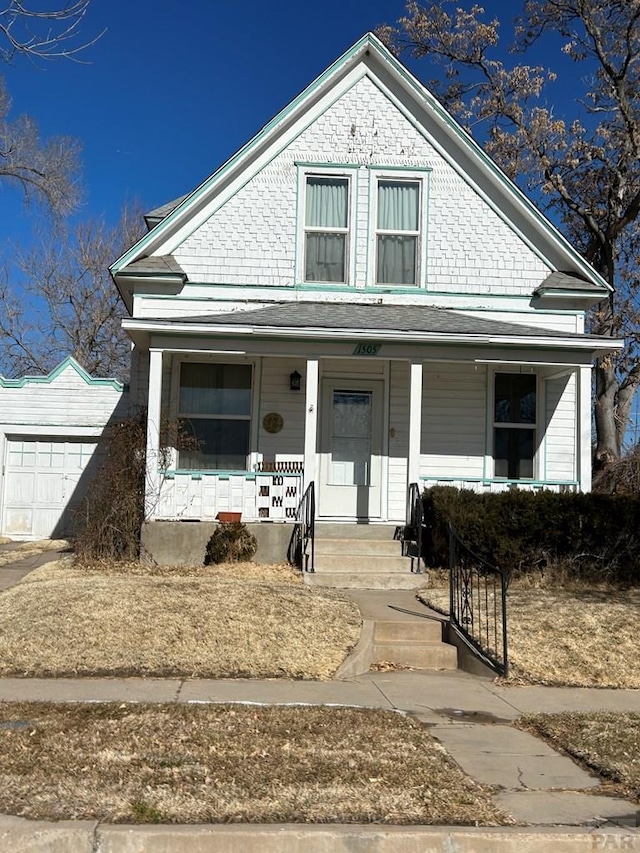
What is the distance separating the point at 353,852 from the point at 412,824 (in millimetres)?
387

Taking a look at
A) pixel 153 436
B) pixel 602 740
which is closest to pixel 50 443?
pixel 153 436

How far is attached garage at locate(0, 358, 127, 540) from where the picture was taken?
16.5m

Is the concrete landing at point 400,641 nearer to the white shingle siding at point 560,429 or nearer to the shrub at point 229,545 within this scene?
the shrub at point 229,545

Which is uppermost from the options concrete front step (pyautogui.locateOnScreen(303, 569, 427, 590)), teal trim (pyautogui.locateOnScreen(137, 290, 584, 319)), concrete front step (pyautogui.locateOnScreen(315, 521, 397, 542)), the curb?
teal trim (pyautogui.locateOnScreen(137, 290, 584, 319))

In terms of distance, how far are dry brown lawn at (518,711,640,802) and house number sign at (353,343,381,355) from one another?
699cm

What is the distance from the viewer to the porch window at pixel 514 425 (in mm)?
14445

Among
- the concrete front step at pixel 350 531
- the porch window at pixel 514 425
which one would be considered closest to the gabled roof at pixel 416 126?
the porch window at pixel 514 425

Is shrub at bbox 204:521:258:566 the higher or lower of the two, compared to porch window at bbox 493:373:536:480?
lower

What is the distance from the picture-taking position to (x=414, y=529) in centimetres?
1260

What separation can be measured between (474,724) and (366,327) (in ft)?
23.2

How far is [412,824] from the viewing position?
4.41 m

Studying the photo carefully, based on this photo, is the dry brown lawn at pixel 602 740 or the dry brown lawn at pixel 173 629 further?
the dry brown lawn at pixel 173 629

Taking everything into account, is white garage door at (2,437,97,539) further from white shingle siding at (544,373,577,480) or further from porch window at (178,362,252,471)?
white shingle siding at (544,373,577,480)

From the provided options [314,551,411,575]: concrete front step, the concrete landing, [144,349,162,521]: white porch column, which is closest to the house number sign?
[144,349,162,521]: white porch column
